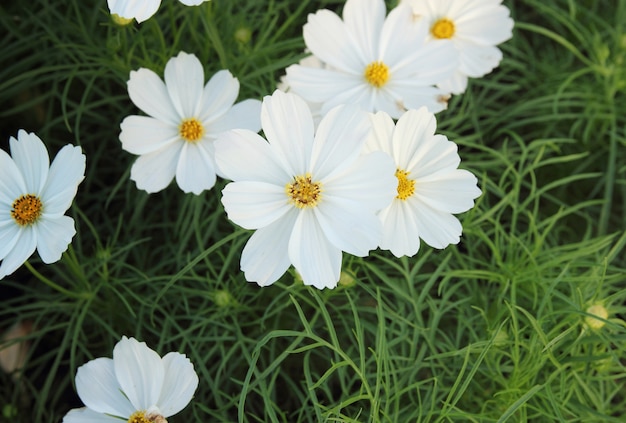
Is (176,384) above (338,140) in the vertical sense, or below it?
below

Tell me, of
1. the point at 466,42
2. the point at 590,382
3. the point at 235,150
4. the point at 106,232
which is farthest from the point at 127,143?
the point at 590,382

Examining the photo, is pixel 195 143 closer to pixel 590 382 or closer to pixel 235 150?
pixel 235 150

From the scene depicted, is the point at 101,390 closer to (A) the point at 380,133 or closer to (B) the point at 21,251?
(B) the point at 21,251

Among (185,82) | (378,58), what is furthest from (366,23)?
(185,82)

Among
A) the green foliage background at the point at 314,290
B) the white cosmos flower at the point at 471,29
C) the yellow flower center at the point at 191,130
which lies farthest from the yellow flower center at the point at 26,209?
the white cosmos flower at the point at 471,29

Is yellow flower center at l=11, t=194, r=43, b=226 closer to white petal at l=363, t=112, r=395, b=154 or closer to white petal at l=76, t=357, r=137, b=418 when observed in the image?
white petal at l=76, t=357, r=137, b=418

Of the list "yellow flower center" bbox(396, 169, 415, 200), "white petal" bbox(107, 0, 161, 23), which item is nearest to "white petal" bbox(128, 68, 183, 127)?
"white petal" bbox(107, 0, 161, 23)

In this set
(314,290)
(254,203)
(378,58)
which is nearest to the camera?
(254,203)
